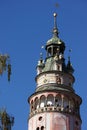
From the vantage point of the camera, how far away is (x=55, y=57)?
5203 cm

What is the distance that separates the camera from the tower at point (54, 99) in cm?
4699

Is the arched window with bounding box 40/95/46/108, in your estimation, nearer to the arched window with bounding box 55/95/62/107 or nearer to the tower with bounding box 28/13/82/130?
the tower with bounding box 28/13/82/130

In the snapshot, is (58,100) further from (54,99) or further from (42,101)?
(42,101)

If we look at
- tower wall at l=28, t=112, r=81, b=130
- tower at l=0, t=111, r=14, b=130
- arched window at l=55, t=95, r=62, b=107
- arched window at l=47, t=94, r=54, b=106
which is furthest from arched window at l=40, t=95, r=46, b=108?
tower at l=0, t=111, r=14, b=130

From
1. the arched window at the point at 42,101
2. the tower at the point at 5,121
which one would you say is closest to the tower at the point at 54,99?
the arched window at the point at 42,101

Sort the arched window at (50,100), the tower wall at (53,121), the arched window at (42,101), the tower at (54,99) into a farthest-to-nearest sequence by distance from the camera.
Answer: the arched window at (42,101) → the arched window at (50,100) → the tower at (54,99) → the tower wall at (53,121)

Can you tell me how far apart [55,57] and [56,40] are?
3181 mm

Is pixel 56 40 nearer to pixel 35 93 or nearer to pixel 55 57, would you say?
pixel 55 57

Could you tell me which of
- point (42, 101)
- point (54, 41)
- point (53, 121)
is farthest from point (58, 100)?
point (54, 41)

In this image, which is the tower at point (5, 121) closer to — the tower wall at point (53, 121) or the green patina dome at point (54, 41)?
the tower wall at point (53, 121)

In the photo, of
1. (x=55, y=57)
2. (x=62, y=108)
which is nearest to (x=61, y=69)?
(x=55, y=57)

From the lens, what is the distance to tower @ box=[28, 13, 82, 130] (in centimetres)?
4699

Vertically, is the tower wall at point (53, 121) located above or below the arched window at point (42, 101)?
below

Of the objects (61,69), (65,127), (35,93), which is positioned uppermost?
(61,69)
